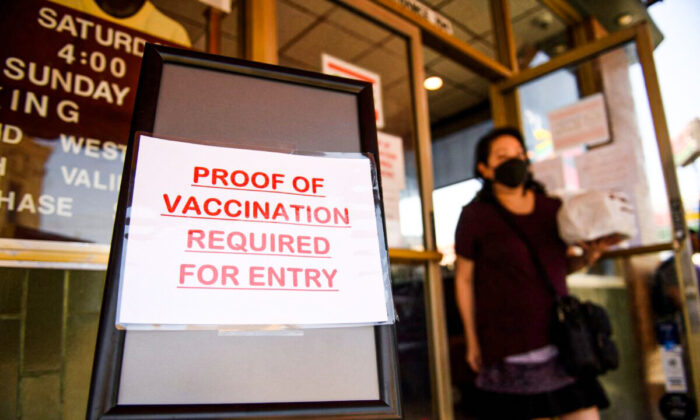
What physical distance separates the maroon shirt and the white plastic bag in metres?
0.10

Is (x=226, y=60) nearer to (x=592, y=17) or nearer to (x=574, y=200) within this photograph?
(x=574, y=200)

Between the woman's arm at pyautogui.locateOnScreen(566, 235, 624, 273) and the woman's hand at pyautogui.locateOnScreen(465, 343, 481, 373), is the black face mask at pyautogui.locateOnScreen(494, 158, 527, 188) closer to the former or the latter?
the woman's arm at pyautogui.locateOnScreen(566, 235, 624, 273)

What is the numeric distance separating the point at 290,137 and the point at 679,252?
6.28 feet

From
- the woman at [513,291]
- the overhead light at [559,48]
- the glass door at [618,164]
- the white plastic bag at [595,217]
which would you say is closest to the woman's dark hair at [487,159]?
the woman at [513,291]

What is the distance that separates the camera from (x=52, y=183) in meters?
1.28

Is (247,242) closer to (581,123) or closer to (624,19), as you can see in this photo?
(581,123)

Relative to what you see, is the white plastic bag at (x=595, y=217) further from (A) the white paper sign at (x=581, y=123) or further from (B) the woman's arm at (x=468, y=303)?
(A) the white paper sign at (x=581, y=123)

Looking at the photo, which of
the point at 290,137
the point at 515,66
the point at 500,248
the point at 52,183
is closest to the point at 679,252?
the point at 500,248

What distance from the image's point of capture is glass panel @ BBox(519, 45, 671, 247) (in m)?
2.49

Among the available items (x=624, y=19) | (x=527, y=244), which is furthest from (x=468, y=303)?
(x=624, y=19)

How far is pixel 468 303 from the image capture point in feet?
5.89

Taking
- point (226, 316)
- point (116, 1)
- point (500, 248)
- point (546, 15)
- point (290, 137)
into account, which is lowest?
point (226, 316)

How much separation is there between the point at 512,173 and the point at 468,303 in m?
0.52

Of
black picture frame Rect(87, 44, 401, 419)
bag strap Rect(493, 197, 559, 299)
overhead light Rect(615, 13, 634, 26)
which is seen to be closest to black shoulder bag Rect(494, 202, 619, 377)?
bag strap Rect(493, 197, 559, 299)
